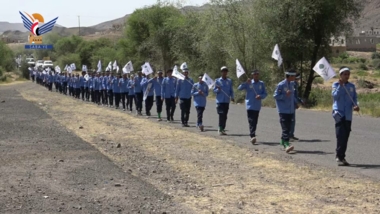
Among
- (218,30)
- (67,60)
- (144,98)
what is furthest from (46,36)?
(144,98)

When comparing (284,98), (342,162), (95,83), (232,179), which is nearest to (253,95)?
(284,98)

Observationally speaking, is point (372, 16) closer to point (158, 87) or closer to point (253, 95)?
point (158, 87)

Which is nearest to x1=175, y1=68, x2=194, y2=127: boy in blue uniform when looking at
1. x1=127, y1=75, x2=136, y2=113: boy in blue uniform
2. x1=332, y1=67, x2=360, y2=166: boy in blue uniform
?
x1=127, y1=75, x2=136, y2=113: boy in blue uniform

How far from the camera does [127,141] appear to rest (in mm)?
15898

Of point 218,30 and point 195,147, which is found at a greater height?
point 218,30

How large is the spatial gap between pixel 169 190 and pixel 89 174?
1926 mm

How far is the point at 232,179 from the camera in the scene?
10203 millimetres

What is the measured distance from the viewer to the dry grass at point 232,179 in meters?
8.28

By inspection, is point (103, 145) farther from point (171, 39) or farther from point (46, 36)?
point (46, 36)

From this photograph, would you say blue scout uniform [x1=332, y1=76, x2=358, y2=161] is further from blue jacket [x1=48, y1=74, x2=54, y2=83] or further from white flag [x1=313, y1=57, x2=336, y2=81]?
blue jacket [x1=48, y1=74, x2=54, y2=83]

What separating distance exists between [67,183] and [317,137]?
803 centimetres

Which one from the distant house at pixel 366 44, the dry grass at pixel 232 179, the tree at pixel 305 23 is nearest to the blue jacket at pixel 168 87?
the dry grass at pixel 232 179

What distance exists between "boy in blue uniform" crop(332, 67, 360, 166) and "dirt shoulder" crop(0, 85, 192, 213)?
375 cm

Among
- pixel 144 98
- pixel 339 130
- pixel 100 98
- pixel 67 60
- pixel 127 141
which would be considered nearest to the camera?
pixel 339 130
